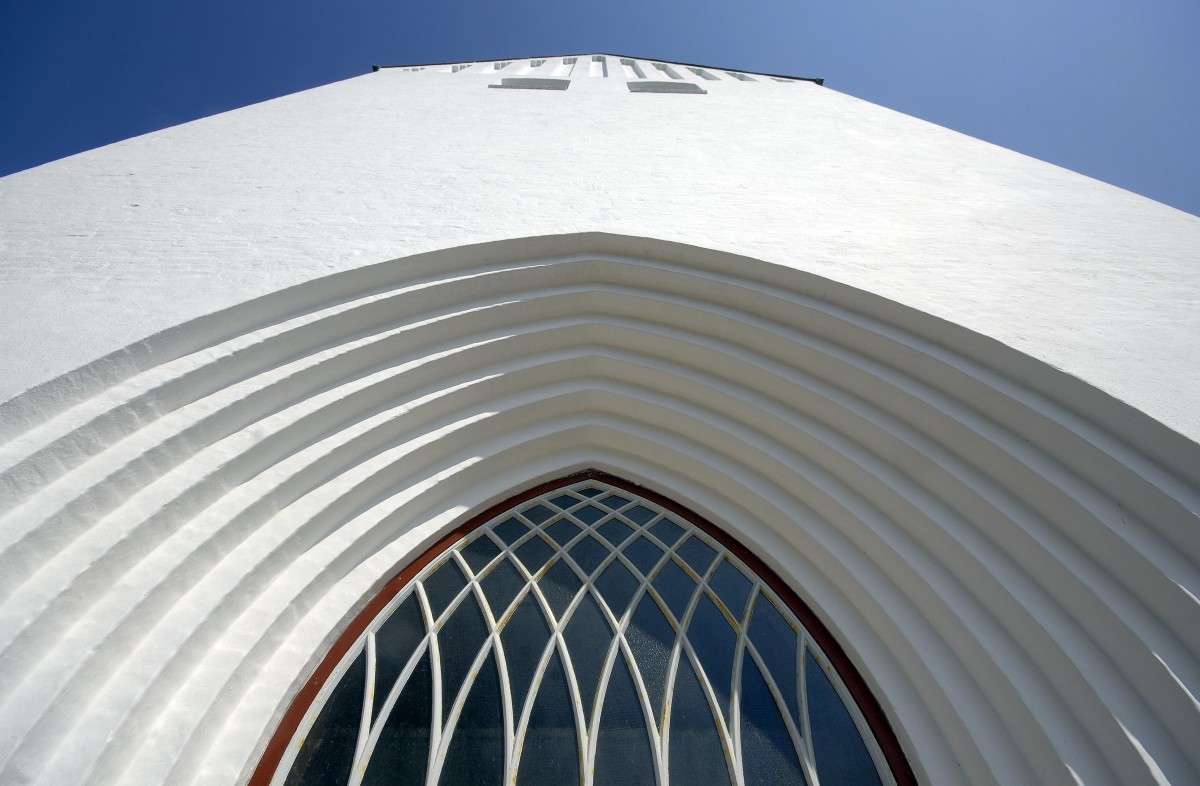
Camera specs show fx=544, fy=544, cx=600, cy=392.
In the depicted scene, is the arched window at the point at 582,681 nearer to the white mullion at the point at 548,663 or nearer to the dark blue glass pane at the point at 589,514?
the white mullion at the point at 548,663

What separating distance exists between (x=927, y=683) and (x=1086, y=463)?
1223 mm

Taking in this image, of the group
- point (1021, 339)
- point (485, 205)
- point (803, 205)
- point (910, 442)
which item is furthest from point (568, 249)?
point (1021, 339)

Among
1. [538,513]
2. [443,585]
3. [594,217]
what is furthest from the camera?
[594,217]

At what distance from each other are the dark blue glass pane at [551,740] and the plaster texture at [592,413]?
1.11 m

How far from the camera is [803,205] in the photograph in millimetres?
4309

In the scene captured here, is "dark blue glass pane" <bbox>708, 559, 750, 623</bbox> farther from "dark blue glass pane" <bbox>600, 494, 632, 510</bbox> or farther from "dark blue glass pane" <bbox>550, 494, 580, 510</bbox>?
"dark blue glass pane" <bbox>550, 494, 580, 510</bbox>

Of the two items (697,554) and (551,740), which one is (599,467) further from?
(551,740)

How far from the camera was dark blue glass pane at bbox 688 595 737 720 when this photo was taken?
9.20ft

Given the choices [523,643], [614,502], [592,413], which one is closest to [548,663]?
[523,643]

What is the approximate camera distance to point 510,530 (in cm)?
361

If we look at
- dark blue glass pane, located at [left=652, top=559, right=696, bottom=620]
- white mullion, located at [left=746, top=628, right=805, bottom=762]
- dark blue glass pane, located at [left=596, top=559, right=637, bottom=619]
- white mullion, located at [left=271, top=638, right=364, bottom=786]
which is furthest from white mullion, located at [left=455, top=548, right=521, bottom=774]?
white mullion, located at [left=746, top=628, right=805, bottom=762]

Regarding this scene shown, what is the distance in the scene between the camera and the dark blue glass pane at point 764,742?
8.29ft

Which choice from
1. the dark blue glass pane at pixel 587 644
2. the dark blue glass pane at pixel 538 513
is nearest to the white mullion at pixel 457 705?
the dark blue glass pane at pixel 587 644

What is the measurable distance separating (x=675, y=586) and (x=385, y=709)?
65.8 inches
